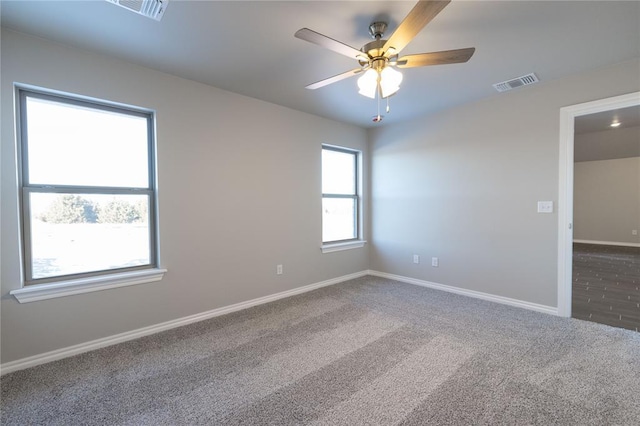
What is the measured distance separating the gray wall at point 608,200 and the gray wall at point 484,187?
6.53 m


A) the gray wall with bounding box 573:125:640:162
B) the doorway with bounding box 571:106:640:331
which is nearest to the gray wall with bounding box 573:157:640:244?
the doorway with bounding box 571:106:640:331

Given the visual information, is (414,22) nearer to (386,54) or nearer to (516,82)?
(386,54)

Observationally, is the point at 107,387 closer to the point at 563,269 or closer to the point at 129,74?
the point at 129,74

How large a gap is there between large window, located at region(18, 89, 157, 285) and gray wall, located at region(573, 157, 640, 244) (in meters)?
10.2

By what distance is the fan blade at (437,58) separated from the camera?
1693 mm

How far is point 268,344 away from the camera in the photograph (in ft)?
7.75

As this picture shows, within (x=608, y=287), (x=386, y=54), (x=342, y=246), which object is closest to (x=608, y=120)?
(x=608, y=287)

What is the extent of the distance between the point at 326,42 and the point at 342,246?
10.0ft

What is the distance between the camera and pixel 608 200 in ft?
23.6

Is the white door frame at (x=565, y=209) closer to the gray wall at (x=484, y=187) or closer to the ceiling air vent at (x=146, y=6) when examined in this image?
the gray wall at (x=484, y=187)

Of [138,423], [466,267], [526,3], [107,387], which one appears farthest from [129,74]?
[466,267]

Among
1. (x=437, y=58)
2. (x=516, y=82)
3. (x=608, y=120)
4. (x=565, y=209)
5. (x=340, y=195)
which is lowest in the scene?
(x=565, y=209)

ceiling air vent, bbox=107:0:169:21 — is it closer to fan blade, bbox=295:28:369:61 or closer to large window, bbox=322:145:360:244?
fan blade, bbox=295:28:369:61

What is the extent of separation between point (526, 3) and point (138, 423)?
3.39 meters
